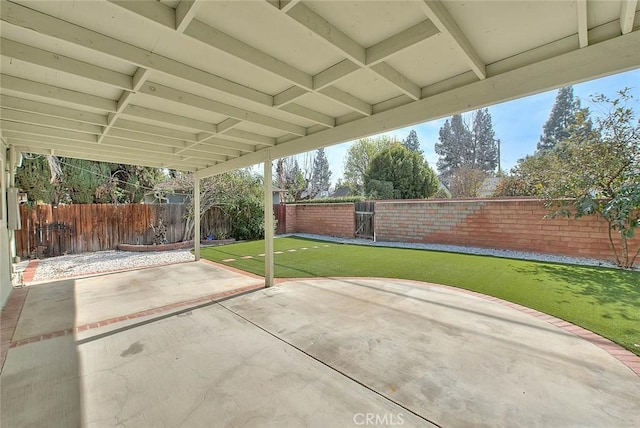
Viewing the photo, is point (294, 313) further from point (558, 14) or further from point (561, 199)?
point (561, 199)

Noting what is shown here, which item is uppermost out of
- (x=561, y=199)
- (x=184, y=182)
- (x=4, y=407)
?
(x=184, y=182)

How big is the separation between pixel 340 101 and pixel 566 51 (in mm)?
2147

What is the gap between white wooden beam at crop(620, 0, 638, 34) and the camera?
192cm

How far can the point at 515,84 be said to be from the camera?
2.74 m

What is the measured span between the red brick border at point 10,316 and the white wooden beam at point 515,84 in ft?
16.7

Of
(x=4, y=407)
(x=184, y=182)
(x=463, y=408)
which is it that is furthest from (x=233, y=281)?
(x=184, y=182)

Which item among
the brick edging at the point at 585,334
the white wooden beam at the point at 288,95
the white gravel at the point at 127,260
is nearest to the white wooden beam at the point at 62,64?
the white wooden beam at the point at 288,95

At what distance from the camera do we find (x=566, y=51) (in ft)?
8.04

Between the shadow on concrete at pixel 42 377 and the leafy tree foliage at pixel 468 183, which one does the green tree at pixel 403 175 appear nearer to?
the leafy tree foliage at pixel 468 183

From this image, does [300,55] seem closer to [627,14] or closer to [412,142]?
[627,14]

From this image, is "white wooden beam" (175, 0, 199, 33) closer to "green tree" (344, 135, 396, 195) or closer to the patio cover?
the patio cover

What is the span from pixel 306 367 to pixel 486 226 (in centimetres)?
889

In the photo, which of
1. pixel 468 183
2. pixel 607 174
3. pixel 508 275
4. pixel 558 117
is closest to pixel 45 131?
pixel 508 275

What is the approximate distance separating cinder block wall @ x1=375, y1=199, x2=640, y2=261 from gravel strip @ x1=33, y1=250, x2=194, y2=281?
8.12 metres
